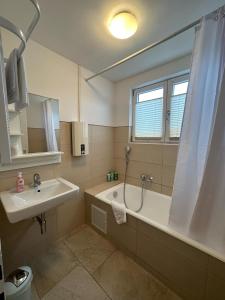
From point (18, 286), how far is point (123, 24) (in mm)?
2133

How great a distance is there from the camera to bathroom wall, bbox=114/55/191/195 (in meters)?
1.86

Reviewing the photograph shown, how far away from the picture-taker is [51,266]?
1426 millimetres

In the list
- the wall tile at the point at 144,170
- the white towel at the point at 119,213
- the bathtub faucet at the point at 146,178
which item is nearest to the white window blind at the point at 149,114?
the wall tile at the point at 144,170

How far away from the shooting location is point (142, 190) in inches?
85.0

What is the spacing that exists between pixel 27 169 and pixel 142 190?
157 centimetres

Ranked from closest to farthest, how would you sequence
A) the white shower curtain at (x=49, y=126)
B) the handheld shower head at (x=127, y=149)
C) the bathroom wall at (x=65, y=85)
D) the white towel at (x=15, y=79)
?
the white towel at (x=15, y=79) → the bathroom wall at (x=65, y=85) → the white shower curtain at (x=49, y=126) → the handheld shower head at (x=127, y=149)

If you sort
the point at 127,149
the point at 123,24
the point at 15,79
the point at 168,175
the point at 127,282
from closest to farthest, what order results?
the point at 15,79 < the point at 123,24 < the point at 127,282 < the point at 168,175 < the point at 127,149

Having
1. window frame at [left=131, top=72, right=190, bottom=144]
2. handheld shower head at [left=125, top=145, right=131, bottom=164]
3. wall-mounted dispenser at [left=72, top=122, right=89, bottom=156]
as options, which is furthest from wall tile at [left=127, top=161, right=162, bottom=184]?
wall-mounted dispenser at [left=72, top=122, right=89, bottom=156]

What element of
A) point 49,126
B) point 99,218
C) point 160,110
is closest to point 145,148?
point 160,110

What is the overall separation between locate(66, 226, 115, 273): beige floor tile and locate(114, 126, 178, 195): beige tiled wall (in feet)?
3.10

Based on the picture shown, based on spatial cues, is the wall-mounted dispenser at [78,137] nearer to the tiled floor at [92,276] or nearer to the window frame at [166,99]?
the window frame at [166,99]

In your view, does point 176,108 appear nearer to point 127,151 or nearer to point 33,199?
point 127,151

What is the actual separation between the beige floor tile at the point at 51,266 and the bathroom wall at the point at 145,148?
4.25ft

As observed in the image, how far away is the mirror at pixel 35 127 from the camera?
1351 mm
